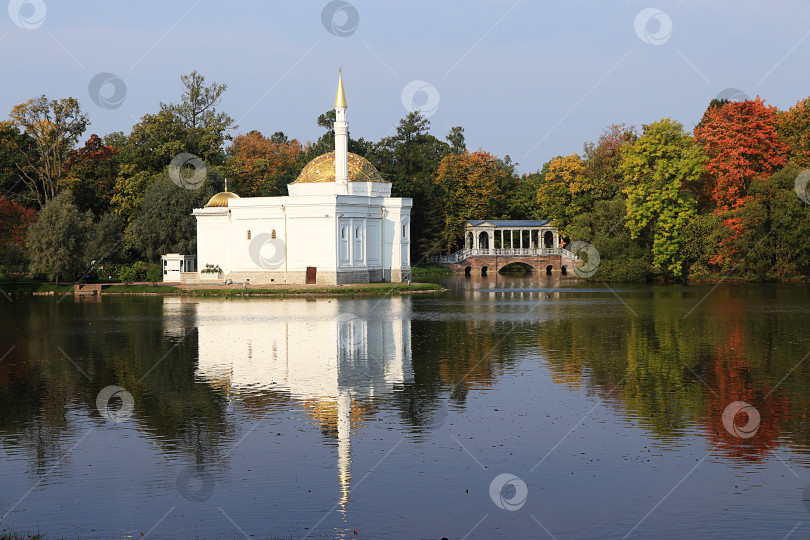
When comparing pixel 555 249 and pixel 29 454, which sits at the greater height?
pixel 555 249

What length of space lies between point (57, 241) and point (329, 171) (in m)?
21.7

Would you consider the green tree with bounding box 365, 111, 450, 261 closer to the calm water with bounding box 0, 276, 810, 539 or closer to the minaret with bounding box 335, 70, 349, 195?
the minaret with bounding box 335, 70, 349, 195

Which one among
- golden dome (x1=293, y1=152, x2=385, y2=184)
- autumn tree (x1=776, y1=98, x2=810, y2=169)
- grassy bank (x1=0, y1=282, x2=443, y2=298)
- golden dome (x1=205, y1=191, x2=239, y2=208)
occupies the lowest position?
grassy bank (x1=0, y1=282, x2=443, y2=298)

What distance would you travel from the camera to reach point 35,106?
86.6 metres

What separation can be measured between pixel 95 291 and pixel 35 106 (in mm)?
26723

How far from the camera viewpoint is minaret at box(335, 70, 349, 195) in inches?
2813

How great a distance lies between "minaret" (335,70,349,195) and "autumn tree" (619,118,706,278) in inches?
981

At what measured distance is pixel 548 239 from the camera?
119875 mm

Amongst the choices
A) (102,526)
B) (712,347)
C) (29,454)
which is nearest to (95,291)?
(712,347)

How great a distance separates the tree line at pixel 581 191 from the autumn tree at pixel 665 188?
0.12 meters

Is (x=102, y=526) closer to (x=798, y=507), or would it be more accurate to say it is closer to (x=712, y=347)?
(x=798, y=507)

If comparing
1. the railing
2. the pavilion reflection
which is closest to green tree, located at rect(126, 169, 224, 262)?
the pavilion reflection

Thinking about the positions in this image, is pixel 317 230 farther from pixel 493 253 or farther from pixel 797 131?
pixel 797 131

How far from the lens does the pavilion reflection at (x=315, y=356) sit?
20438 millimetres
